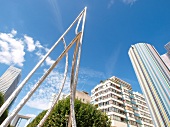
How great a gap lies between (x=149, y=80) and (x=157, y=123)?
15107mm

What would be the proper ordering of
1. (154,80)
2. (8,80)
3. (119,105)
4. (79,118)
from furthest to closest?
(8,80), (154,80), (119,105), (79,118)

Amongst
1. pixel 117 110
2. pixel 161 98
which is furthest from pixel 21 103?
pixel 161 98

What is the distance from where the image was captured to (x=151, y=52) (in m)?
61.0

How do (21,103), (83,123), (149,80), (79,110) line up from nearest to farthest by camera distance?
(21,103) < (83,123) < (79,110) < (149,80)

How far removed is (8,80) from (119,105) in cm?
16364

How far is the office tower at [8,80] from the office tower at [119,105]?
138 meters

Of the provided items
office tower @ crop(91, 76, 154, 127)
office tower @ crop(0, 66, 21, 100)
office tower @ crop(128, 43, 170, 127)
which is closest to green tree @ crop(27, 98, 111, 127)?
office tower @ crop(91, 76, 154, 127)

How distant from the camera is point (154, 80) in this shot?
169ft

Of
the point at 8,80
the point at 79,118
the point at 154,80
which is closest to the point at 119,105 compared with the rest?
the point at 154,80

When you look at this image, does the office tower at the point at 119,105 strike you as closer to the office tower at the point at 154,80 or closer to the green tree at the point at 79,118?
the office tower at the point at 154,80

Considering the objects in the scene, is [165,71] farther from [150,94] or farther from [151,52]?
[150,94]

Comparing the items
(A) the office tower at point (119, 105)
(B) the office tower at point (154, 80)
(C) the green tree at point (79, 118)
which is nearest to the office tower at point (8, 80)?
(A) the office tower at point (119, 105)

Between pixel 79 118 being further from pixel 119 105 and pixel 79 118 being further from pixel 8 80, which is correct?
Result: pixel 8 80

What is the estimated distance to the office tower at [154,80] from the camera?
145ft
